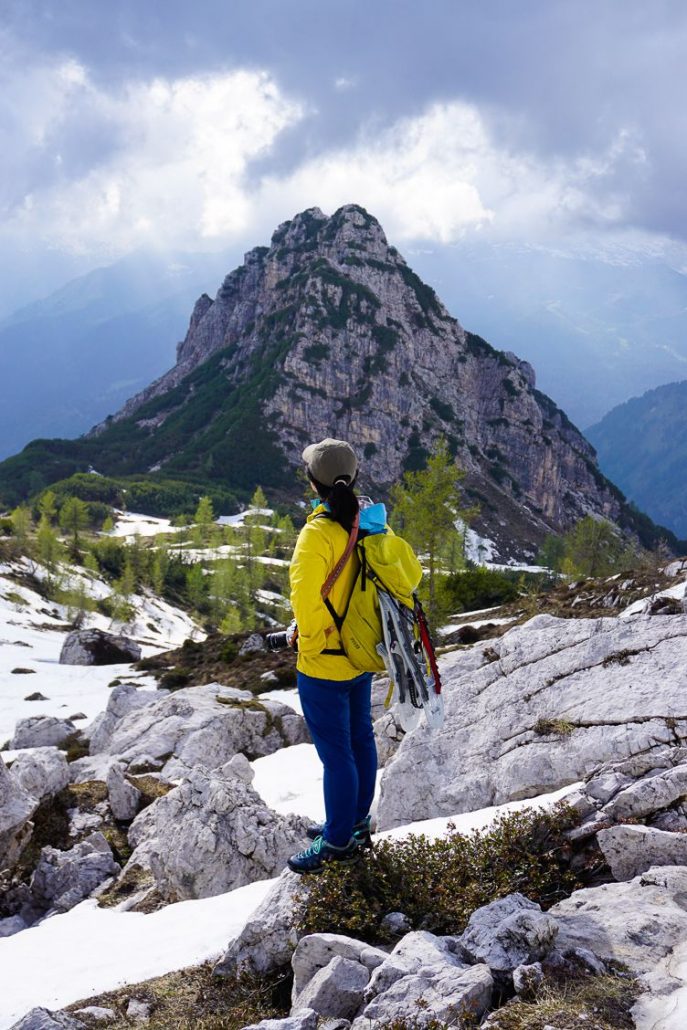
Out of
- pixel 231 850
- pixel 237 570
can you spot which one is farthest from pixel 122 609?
pixel 231 850

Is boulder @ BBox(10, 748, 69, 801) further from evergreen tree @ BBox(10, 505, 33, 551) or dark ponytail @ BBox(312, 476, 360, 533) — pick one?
evergreen tree @ BBox(10, 505, 33, 551)

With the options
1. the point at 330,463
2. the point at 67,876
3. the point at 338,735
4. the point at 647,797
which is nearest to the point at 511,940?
the point at 338,735

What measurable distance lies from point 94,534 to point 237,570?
154ft

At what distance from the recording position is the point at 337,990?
4.25 meters

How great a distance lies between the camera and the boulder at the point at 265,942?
5.20 metres

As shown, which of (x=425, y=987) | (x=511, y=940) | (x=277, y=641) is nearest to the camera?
(x=425, y=987)

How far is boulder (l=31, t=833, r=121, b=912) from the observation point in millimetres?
9414

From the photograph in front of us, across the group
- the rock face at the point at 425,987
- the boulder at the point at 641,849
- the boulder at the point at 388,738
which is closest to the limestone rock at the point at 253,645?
the boulder at the point at 388,738

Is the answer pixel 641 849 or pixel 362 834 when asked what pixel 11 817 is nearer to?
pixel 362 834

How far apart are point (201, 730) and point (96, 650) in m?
25.2

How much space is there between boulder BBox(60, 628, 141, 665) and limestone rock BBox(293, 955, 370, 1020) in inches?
1486

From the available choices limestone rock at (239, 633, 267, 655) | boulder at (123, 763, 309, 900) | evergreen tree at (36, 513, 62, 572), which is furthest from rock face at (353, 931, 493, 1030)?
evergreen tree at (36, 513, 62, 572)

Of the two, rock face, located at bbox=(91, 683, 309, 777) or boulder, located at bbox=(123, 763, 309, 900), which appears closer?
boulder, located at bbox=(123, 763, 309, 900)

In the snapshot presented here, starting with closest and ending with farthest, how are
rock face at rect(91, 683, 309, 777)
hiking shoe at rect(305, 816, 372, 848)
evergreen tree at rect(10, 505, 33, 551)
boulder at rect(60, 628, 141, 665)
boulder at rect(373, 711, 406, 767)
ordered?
hiking shoe at rect(305, 816, 372, 848)
boulder at rect(373, 711, 406, 767)
rock face at rect(91, 683, 309, 777)
boulder at rect(60, 628, 141, 665)
evergreen tree at rect(10, 505, 33, 551)
